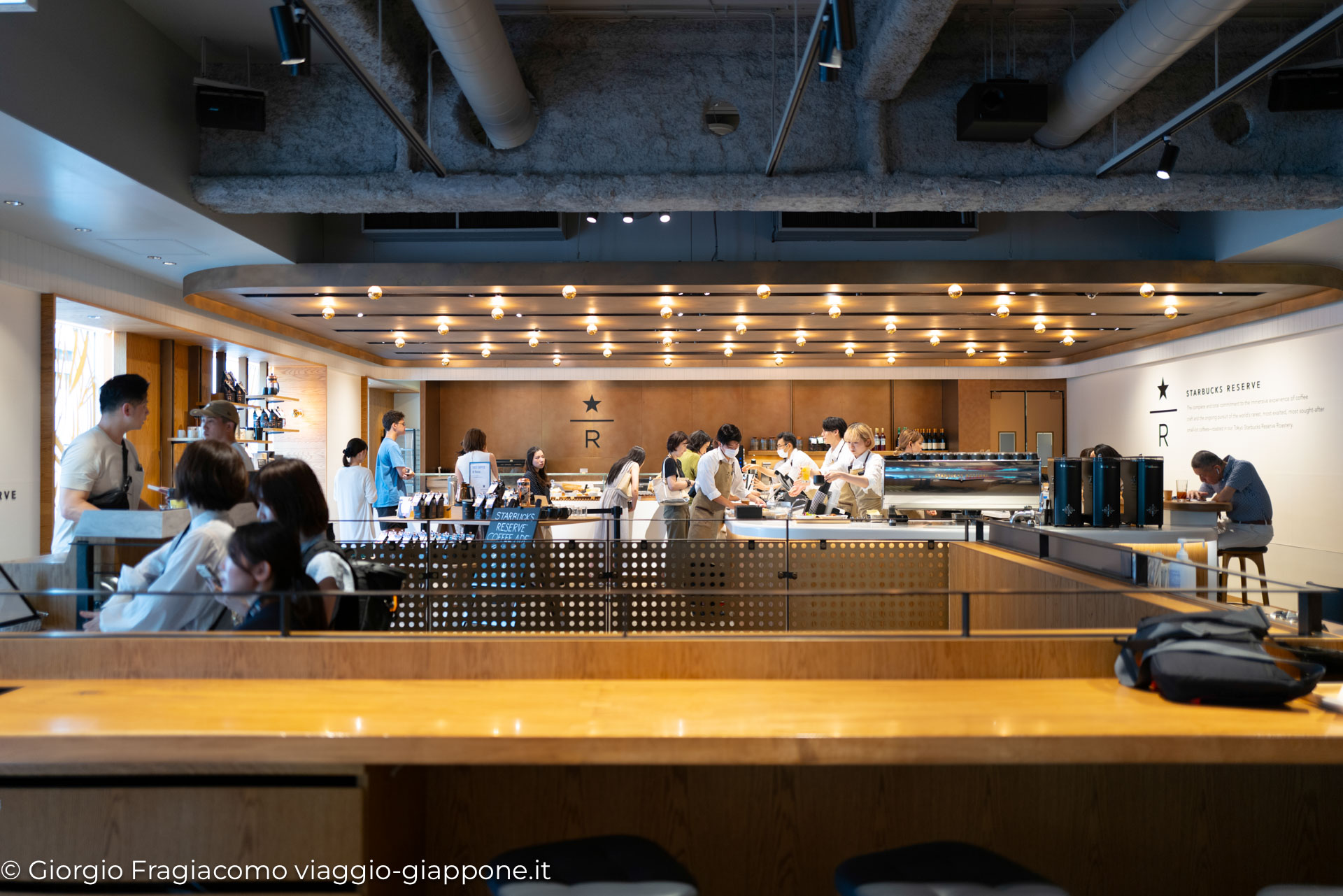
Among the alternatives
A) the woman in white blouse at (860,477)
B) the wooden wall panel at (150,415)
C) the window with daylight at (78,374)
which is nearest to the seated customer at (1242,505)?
the woman in white blouse at (860,477)

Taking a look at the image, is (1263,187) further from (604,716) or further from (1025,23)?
(604,716)

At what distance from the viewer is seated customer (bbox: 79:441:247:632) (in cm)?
233

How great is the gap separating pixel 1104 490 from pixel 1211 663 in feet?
8.35

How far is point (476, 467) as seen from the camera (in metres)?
7.22

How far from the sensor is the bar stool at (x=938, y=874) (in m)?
1.54

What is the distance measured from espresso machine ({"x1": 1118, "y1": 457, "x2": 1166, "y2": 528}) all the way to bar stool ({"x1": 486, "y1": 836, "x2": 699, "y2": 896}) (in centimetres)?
337

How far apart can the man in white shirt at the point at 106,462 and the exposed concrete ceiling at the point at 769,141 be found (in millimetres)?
2350

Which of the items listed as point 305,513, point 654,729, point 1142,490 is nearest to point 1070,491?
point 1142,490

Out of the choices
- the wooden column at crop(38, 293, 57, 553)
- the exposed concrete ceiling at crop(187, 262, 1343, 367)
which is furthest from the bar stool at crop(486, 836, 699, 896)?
the wooden column at crop(38, 293, 57, 553)

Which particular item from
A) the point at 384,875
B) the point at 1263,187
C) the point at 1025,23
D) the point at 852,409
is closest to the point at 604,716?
the point at 384,875

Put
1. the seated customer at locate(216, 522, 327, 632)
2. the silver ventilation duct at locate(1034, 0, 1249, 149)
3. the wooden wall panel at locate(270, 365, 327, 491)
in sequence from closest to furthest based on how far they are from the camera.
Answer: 1. the seated customer at locate(216, 522, 327, 632)
2. the silver ventilation duct at locate(1034, 0, 1249, 149)
3. the wooden wall panel at locate(270, 365, 327, 491)

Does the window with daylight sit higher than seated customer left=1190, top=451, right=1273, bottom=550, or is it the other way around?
the window with daylight

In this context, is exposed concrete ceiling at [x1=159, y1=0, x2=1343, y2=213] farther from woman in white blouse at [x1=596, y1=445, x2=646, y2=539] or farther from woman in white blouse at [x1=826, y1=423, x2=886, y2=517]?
woman in white blouse at [x1=596, y1=445, x2=646, y2=539]

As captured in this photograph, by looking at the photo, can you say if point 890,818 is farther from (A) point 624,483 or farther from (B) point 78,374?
(B) point 78,374
